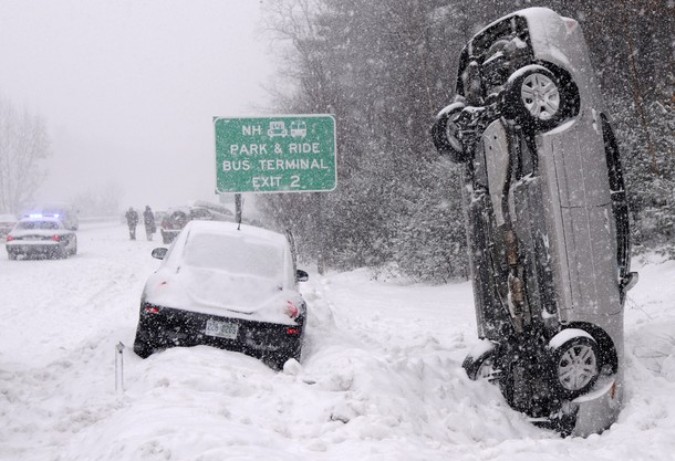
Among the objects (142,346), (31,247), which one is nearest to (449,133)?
(142,346)

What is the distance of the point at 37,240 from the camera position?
75.5ft

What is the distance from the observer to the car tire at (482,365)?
5.97 meters

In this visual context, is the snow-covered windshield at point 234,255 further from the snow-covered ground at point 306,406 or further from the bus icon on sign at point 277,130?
the bus icon on sign at point 277,130

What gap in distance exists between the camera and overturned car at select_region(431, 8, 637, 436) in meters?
5.18

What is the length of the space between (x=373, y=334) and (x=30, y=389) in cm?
515

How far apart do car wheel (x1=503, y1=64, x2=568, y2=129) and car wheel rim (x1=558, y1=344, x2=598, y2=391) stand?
1.79 meters

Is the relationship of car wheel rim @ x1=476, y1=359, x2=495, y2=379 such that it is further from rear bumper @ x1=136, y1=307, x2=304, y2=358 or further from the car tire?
rear bumper @ x1=136, y1=307, x2=304, y2=358

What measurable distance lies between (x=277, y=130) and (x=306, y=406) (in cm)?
1055

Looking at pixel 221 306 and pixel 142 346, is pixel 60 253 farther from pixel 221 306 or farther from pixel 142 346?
pixel 221 306

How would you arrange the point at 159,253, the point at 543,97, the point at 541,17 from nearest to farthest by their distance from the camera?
the point at 543,97 → the point at 541,17 → the point at 159,253

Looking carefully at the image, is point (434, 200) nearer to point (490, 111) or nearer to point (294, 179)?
point (294, 179)

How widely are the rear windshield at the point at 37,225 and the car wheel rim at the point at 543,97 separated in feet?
72.4

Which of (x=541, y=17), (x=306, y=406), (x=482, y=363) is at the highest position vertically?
(x=541, y=17)

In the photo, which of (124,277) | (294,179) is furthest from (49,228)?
(294,179)
